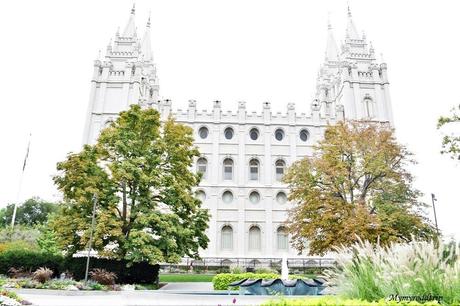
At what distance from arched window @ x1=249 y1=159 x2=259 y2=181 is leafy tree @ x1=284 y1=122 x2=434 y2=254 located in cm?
1721

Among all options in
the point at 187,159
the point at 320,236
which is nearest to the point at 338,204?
the point at 320,236

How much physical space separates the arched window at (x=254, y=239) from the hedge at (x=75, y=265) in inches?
722

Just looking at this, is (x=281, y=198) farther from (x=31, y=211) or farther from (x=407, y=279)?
(x=31, y=211)

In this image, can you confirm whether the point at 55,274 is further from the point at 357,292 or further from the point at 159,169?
the point at 357,292

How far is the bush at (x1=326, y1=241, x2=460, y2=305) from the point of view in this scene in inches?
258

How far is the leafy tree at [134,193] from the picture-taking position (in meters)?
19.5

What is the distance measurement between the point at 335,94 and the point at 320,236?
3096cm

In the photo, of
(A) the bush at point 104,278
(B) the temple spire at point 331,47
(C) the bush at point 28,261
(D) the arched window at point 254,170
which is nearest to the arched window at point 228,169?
(D) the arched window at point 254,170

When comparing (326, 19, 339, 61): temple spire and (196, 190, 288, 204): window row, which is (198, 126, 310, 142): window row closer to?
(196, 190, 288, 204): window row

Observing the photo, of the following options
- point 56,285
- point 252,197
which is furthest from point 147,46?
point 56,285

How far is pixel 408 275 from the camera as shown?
22.7 ft

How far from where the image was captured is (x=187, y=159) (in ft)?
74.7

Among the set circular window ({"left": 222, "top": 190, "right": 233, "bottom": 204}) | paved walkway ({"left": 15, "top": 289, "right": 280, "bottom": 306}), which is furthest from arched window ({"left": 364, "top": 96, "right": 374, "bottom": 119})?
paved walkway ({"left": 15, "top": 289, "right": 280, "bottom": 306})

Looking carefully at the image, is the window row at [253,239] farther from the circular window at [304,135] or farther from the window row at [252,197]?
the circular window at [304,135]
